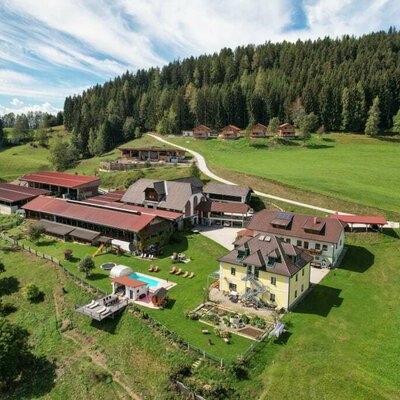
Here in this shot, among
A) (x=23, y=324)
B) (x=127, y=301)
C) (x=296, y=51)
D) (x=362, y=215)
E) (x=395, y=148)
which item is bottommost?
(x=23, y=324)

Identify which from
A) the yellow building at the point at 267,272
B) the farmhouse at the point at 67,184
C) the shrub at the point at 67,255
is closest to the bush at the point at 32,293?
the shrub at the point at 67,255

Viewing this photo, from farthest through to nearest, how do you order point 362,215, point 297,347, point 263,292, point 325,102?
point 325,102 → point 362,215 → point 263,292 → point 297,347

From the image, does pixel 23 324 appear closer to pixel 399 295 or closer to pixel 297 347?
pixel 297 347

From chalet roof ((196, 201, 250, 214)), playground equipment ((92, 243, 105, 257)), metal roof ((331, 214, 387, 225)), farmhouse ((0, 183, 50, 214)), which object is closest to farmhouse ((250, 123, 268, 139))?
chalet roof ((196, 201, 250, 214))

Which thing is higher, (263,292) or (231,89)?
(231,89)

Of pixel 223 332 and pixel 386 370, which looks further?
pixel 223 332

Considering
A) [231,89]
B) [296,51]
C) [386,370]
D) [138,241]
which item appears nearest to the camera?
[386,370]

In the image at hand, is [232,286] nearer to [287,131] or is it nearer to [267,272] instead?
[267,272]

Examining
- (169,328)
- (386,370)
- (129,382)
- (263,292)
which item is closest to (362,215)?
(263,292)
